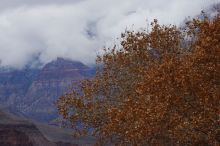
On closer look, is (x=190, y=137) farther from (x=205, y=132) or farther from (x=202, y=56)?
(x=202, y=56)

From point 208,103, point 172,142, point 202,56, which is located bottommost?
point 172,142

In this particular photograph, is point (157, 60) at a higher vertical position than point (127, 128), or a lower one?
higher

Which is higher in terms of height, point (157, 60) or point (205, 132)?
A: point (157, 60)

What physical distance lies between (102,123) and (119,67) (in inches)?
197

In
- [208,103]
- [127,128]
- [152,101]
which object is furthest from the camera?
[127,128]

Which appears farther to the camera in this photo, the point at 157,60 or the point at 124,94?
the point at 124,94

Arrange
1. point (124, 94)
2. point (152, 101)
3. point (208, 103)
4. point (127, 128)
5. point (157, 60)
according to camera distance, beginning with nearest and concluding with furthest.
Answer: point (208, 103) < point (152, 101) < point (127, 128) < point (157, 60) < point (124, 94)

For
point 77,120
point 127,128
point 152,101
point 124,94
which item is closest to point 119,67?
point 124,94

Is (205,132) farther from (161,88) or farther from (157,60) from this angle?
(157,60)

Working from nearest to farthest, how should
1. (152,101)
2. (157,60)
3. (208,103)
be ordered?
(208,103)
(152,101)
(157,60)

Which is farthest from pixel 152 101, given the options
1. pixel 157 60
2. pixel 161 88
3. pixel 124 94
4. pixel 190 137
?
pixel 124 94

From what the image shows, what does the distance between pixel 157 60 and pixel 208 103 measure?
43.5 ft

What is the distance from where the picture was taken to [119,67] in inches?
1892

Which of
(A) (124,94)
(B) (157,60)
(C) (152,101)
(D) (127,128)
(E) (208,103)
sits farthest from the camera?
(A) (124,94)
